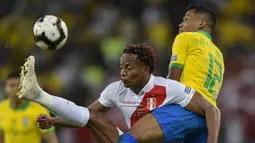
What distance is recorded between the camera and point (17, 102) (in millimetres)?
8812

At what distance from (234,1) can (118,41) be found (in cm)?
273

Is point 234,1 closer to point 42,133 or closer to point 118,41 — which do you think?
point 118,41

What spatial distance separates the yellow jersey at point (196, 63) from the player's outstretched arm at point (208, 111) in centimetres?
15

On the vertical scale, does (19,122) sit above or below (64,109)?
below

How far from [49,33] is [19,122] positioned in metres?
2.35

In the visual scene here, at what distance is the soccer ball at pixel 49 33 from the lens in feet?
21.8

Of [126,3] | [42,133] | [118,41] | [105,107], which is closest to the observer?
[105,107]

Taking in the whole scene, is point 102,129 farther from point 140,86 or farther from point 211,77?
point 211,77

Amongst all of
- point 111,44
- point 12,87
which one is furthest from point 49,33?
point 111,44

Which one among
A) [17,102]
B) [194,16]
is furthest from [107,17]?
[194,16]

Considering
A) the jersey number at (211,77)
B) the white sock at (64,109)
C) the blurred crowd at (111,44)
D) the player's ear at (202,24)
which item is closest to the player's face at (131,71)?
the white sock at (64,109)

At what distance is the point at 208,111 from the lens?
6.80 m

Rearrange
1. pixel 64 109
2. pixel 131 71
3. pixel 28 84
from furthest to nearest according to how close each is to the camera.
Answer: pixel 131 71, pixel 64 109, pixel 28 84

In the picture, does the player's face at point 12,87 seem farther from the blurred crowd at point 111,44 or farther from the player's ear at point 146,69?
the blurred crowd at point 111,44
